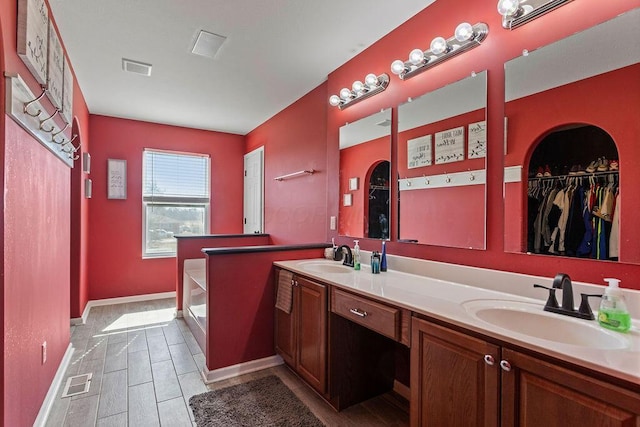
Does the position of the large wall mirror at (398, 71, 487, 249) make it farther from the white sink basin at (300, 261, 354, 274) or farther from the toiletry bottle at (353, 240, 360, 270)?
the white sink basin at (300, 261, 354, 274)

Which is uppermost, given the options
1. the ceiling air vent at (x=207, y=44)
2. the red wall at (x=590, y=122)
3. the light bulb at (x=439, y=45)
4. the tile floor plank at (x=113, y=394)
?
the ceiling air vent at (x=207, y=44)

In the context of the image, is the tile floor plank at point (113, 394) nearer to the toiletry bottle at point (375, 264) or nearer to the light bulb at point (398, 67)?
the toiletry bottle at point (375, 264)

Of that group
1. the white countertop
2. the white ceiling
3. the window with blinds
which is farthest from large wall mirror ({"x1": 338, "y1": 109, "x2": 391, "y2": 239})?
the window with blinds

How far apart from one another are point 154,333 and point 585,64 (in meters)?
3.96

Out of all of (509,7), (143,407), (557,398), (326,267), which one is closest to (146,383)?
(143,407)

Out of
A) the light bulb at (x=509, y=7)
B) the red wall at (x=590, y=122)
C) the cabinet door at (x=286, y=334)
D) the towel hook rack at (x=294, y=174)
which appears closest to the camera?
the red wall at (x=590, y=122)

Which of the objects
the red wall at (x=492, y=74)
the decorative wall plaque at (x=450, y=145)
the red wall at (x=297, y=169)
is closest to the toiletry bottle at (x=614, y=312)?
the red wall at (x=492, y=74)

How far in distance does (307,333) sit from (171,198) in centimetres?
355

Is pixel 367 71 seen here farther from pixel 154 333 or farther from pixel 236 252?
pixel 154 333

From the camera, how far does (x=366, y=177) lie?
2.67 meters

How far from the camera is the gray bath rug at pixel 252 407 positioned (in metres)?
1.92

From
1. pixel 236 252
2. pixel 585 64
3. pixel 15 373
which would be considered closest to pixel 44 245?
pixel 15 373

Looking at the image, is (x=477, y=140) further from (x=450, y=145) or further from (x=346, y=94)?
(x=346, y=94)

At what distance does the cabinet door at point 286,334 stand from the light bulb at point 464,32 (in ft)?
6.33
